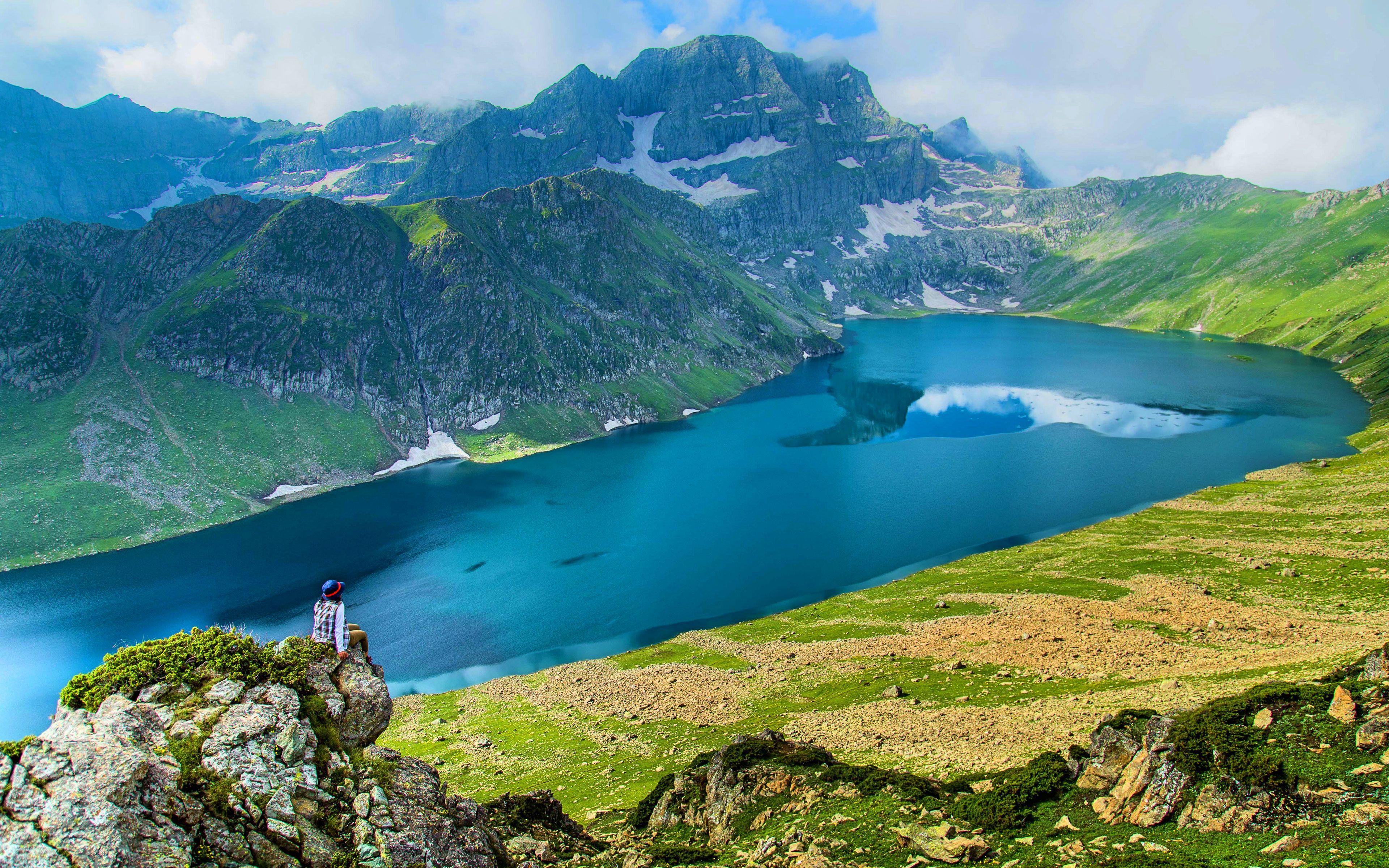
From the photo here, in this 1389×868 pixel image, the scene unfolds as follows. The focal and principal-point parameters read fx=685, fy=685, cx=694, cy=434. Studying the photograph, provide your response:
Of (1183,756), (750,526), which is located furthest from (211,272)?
(1183,756)

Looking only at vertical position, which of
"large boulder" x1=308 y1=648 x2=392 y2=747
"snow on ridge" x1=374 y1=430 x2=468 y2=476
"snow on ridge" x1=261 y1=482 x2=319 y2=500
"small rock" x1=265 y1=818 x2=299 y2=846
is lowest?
"small rock" x1=265 y1=818 x2=299 y2=846

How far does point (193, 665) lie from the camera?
2006 cm

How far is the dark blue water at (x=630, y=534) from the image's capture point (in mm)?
84000

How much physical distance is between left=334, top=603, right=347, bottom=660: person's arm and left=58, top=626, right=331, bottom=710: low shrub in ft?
2.42

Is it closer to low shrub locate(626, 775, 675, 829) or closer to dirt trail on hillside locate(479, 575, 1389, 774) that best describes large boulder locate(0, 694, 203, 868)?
low shrub locate(626, 775, 675, 829)

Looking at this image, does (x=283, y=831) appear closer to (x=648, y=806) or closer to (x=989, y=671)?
(x=648, y=806)

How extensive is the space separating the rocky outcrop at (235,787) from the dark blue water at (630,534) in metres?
56.1

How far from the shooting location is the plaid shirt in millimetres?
22562

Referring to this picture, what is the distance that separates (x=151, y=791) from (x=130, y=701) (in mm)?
3462

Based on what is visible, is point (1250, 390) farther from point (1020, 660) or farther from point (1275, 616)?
point (1020, 660)

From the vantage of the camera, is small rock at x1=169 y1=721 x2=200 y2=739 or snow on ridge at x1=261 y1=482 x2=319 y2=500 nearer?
small rock at x1=169 y1=721 x2=200 y2=739

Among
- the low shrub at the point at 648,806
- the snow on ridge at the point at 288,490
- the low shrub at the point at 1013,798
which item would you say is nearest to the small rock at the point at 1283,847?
the low shrub at the point at 1013,798

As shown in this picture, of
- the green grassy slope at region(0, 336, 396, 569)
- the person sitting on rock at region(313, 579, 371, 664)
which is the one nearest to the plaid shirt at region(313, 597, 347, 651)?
the person sitting on rock at region(313, 579, 371, 664)

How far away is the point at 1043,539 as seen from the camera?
94.4 metres
